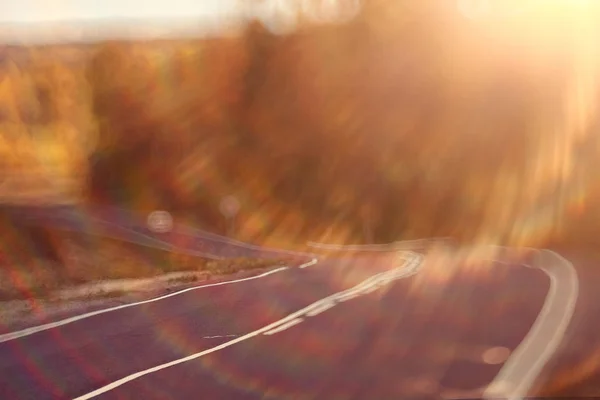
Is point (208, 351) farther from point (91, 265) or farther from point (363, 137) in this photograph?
point (363, 137)

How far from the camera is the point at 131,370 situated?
8922mm

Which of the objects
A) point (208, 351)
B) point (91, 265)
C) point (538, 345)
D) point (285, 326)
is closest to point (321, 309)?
point (285, 326)

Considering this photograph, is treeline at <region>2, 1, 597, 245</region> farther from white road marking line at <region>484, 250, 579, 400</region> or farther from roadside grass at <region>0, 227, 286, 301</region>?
white road marking line at <region>484, 250, 579, 400</region>

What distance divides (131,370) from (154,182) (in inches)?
→ 2271

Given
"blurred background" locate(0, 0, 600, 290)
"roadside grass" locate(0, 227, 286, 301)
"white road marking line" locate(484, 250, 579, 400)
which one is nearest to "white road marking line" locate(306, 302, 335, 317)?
"white road marking line" locate(484, 250, 579, 400)

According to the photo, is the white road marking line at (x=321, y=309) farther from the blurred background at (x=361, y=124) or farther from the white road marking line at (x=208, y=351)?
the blurred background at (x=361, y=124)

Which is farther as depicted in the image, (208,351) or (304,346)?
(304,346)

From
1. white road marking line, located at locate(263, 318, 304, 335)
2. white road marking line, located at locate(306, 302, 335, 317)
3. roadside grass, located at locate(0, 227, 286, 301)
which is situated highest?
white road marking line, located at locate(263, 318, 304, 335)

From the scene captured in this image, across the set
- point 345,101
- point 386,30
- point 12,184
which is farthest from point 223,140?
point 12,184

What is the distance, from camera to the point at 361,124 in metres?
52.1

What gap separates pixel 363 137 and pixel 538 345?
1684 inches

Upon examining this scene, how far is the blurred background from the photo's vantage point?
147 ft

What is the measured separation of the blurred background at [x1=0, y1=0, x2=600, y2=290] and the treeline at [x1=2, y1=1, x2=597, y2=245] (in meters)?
0.11

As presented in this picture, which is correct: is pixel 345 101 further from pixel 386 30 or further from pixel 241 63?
pixel 241 63
